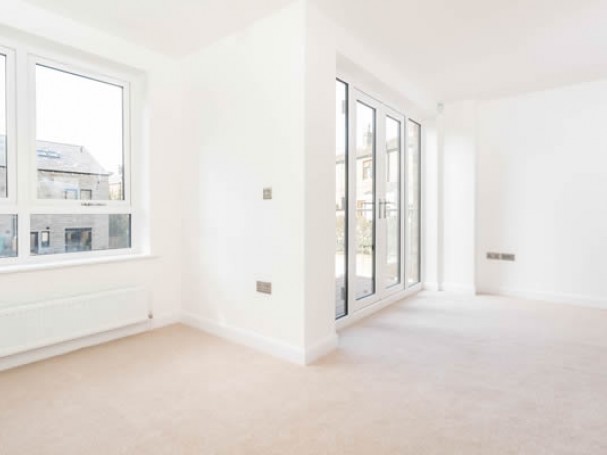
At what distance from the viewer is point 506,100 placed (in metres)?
4.80

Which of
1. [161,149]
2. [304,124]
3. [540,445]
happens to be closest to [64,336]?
[161,149]

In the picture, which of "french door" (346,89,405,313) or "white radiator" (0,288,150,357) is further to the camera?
"french door" (346,89,405,313)

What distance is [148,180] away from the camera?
11.3ft

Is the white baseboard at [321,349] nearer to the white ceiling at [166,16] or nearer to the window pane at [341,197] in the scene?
the window pane at [341,197]

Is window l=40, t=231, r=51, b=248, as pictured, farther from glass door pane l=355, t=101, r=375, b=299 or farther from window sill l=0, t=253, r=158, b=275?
glass door pane l=355, t=101, r=375, b=299

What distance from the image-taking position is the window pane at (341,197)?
3.54 metres

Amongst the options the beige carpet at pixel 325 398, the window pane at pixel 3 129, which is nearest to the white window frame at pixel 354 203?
the beige carpet at pixel 325 398

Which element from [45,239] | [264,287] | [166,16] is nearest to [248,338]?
[264,287]

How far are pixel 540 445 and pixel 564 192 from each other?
3716 mm

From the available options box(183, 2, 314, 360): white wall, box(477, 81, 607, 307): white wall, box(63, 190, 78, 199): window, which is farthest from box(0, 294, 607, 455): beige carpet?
box(477, 81, 607, 307): white wall

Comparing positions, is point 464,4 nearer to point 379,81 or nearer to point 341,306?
point 379,81

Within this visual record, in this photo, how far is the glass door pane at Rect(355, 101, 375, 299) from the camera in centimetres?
388

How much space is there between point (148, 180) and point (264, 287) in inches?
61.4

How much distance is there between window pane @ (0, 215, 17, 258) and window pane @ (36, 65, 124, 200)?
27 centimetres
